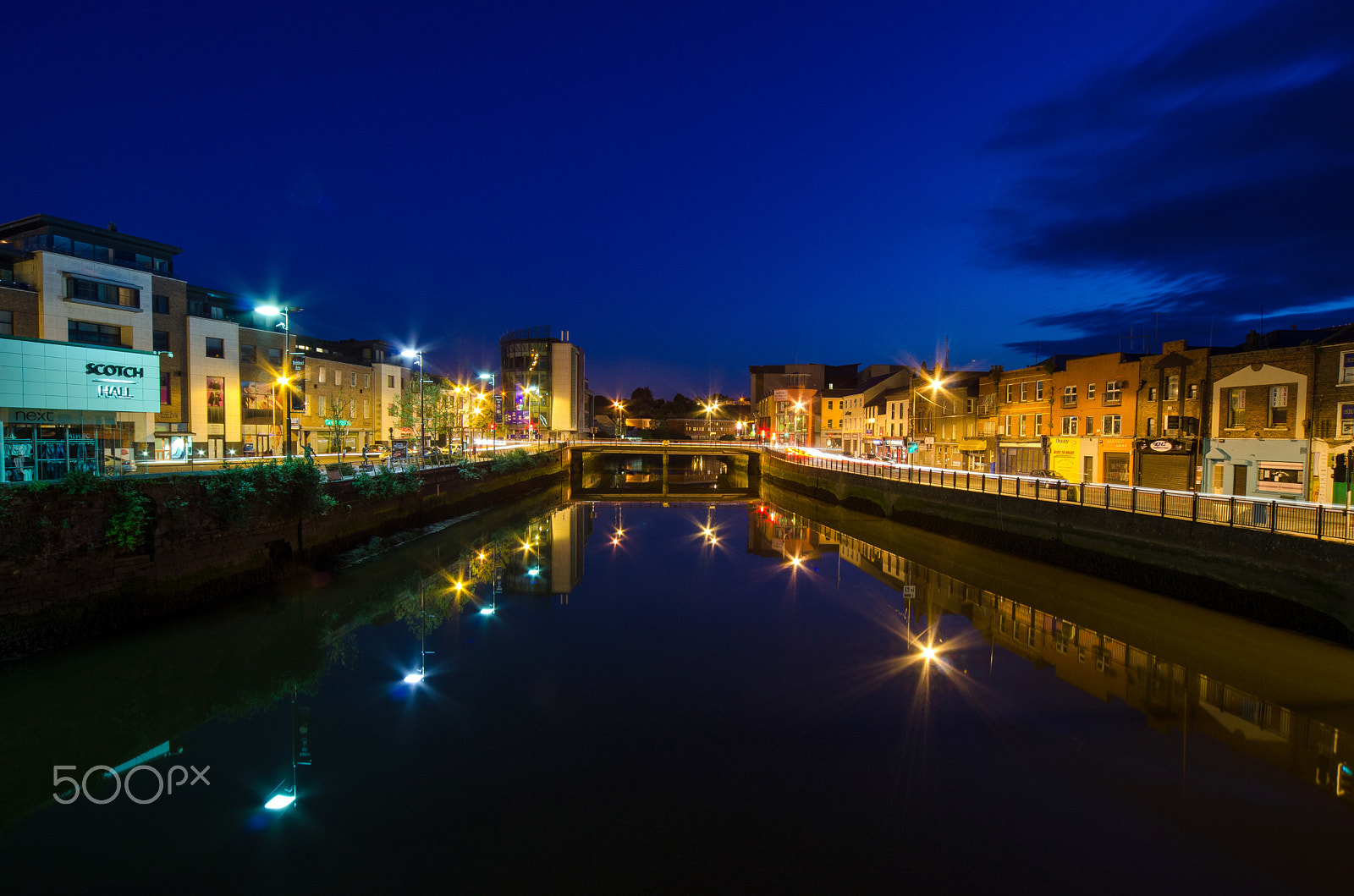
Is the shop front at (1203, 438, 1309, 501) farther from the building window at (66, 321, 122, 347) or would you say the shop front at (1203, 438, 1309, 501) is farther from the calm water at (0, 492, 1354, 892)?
the building window at (66, 321, 122, 347)

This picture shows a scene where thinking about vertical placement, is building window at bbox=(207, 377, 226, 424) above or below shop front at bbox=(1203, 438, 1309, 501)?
above

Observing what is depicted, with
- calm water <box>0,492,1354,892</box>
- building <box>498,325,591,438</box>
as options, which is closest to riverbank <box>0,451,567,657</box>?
calm water <box>0,492,1354,892</box>

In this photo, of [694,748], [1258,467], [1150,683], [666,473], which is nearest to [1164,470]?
[1258,467]

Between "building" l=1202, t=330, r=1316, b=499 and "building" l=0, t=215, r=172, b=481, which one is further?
"building" l=1202, t=330, r=1316, b=499

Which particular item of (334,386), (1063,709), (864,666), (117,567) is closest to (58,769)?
(117,567)

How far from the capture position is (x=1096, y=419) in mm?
38344

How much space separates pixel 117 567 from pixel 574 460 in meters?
67.3

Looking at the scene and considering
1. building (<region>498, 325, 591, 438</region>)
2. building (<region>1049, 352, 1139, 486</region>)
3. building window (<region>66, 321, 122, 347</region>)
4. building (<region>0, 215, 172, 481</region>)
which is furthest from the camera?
building (<region>498, 325, 591, 438</region>)

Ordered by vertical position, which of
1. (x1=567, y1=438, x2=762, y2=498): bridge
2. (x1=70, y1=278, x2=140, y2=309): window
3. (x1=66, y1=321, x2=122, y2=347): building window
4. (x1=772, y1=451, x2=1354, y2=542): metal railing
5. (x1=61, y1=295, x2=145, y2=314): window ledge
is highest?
(x1=70, y1=278, x2=140, y2=309): window

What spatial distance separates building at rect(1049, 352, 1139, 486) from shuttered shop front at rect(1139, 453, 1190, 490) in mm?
846

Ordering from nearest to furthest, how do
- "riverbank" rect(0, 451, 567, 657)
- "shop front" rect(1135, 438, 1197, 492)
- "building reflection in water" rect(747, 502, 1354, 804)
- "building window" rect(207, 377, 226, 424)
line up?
"building reflection in water" rect(747, 502, 1354, 804) → "riverbank" rect(0, 451, 567, 657) → "shop front" rect(1135, 438, 1197, 492) → "building window" rect(207, 377, 226, 424)

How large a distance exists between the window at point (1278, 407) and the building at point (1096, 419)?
25.2ft

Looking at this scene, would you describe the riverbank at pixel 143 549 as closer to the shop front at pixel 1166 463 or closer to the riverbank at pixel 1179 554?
the riverbank at pixel 1179 554

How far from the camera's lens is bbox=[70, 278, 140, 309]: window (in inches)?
1458
